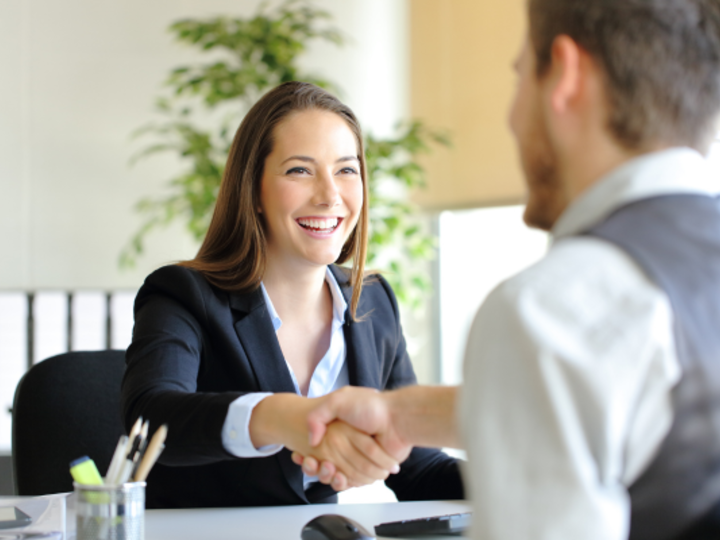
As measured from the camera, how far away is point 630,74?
2.29ft

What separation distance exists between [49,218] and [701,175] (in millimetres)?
3304

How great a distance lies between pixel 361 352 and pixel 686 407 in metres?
1.22

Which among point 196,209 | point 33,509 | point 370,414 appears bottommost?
point 33,509

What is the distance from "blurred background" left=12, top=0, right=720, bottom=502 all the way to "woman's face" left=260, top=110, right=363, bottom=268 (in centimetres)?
153

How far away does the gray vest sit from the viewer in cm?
54

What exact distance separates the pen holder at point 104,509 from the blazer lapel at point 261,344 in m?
0.65

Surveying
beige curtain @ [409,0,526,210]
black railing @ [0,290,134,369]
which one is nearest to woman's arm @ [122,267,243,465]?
black railing @ [0,290,134,369]

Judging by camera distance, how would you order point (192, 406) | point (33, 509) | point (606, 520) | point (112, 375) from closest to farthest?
1. point (606, 520)
2. point (33, 509)
3. point (192, 406)
4. point (112, 375)

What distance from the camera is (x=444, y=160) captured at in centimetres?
401

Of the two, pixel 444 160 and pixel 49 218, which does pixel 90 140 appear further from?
pixel 444 160

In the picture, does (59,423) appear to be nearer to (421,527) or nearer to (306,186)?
(306,186)

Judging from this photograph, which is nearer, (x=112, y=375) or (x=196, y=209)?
(x=112, y=375)

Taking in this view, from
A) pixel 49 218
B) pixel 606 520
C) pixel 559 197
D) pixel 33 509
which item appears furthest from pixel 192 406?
pixel 49 218

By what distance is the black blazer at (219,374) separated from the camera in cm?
142
